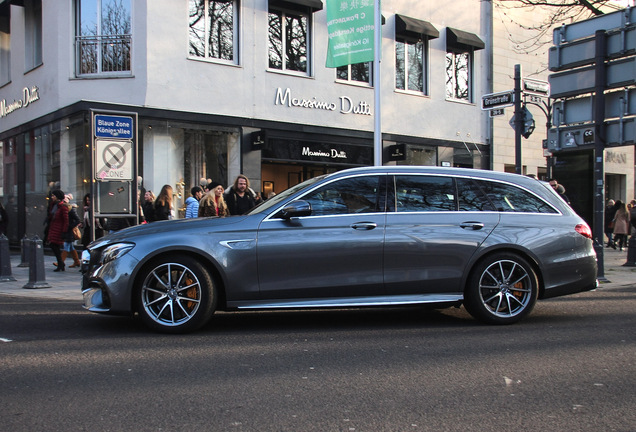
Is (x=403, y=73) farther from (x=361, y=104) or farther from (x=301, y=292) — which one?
(x=301, y=292)

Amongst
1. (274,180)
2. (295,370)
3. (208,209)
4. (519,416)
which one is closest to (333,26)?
(208,209)

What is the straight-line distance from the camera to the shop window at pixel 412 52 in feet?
64.6

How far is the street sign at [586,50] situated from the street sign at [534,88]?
863mm

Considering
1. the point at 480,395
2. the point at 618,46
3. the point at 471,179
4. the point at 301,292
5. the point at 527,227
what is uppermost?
the point at 618,46

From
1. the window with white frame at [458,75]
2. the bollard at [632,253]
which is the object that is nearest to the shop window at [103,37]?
the window with white frame at [458,75]

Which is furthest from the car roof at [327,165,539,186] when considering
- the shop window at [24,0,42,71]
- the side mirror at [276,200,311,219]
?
the shop window at [24,0,42,71]

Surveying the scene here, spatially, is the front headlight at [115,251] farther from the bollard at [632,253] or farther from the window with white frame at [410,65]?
the window with white frame at [410,65]

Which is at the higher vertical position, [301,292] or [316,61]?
[316,61]

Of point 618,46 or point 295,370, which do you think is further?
point 618,46

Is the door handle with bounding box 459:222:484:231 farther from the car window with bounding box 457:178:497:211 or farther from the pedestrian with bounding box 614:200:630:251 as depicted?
the pedestrian with bounding box 614:200:630:251

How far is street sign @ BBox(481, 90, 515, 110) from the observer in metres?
11.8

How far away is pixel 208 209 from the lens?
34.3 feet

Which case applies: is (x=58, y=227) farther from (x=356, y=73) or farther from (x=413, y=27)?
(x=413, y=27)

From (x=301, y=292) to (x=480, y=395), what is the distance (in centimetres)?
237
